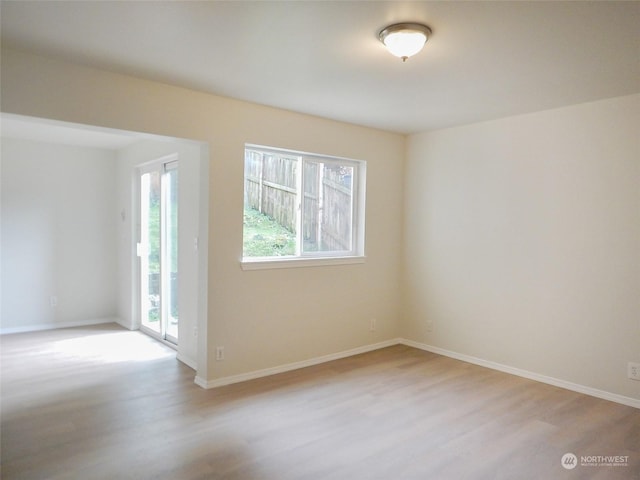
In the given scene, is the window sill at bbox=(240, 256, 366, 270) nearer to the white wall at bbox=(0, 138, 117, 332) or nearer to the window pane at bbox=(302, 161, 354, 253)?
the window pane at bbox=(302, 161, 354, 253)

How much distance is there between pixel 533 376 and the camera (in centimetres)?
378

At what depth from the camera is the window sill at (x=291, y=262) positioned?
12.1ft

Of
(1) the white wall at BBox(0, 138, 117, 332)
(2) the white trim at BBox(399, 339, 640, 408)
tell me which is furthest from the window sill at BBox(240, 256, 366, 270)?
(1) the white wall at BBox(0, 138, 117, 332)

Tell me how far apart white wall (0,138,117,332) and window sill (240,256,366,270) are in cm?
323

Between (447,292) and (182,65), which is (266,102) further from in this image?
(447,292)

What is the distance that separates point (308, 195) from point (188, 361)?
2023 millimetres

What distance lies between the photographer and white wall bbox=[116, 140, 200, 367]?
13.1 feet

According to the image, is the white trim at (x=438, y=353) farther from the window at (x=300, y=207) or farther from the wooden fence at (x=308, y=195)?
the wooden fence at (x=308, y=195)

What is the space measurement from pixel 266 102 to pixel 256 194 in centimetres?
84

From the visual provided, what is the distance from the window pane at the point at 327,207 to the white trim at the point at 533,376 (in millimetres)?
1446

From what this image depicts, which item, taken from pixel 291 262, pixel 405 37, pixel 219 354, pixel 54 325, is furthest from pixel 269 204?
pixel 54 325

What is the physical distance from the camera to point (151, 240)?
5121 mm

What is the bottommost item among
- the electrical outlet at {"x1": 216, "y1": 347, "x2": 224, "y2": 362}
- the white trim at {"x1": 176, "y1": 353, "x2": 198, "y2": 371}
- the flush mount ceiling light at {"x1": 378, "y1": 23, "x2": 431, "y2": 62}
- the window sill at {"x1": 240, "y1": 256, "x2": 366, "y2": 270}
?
the white trim at {"x1": 176, "y1": 353, "x2": 198, "y2": 371}

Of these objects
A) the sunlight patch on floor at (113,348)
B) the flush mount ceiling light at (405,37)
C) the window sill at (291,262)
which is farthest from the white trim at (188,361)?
the flush mount ceiling light at (405,37)
